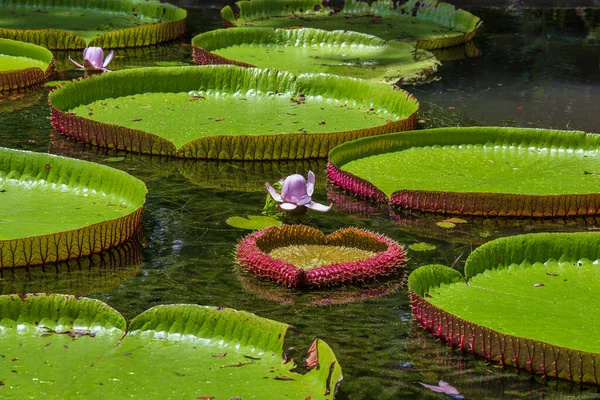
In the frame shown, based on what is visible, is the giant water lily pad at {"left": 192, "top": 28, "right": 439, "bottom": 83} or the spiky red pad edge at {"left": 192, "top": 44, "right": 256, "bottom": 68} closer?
the spiky red pad edge at {"left": 192, "top": 44, "right": 256, "bottom": 68}

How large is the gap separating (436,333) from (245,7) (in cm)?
797

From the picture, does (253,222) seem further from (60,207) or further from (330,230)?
(60,207)

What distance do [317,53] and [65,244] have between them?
504 centimetres

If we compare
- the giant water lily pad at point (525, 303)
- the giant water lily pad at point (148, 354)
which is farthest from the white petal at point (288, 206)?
the giant water lily pad at point (148, 354)

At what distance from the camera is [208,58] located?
333 inches

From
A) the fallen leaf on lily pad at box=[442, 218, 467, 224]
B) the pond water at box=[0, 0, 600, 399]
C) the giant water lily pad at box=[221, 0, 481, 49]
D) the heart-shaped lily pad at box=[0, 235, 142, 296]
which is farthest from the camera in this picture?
the giant water lily pad at box=[221, 0, 481, 49]

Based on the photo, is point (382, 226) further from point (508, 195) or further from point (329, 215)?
point (508, 195)

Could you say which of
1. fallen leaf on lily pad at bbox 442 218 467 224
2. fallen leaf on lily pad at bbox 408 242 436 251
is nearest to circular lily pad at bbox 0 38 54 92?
fallen leaf on lily pad at bbox 442 218 467 224

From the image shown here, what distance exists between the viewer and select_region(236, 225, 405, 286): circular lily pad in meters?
4.13

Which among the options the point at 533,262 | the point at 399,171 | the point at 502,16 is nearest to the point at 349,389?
the point at 533,262

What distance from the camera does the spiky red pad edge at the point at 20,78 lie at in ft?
24.7

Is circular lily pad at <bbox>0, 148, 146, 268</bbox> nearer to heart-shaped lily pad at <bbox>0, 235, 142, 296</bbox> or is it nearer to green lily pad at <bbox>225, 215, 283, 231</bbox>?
heart-shaped lily pad at <bbox>0, 235, 142, 296</bbox>

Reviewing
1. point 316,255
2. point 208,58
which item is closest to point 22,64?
point 208,58

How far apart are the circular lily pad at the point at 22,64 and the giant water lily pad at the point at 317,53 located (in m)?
1.23
